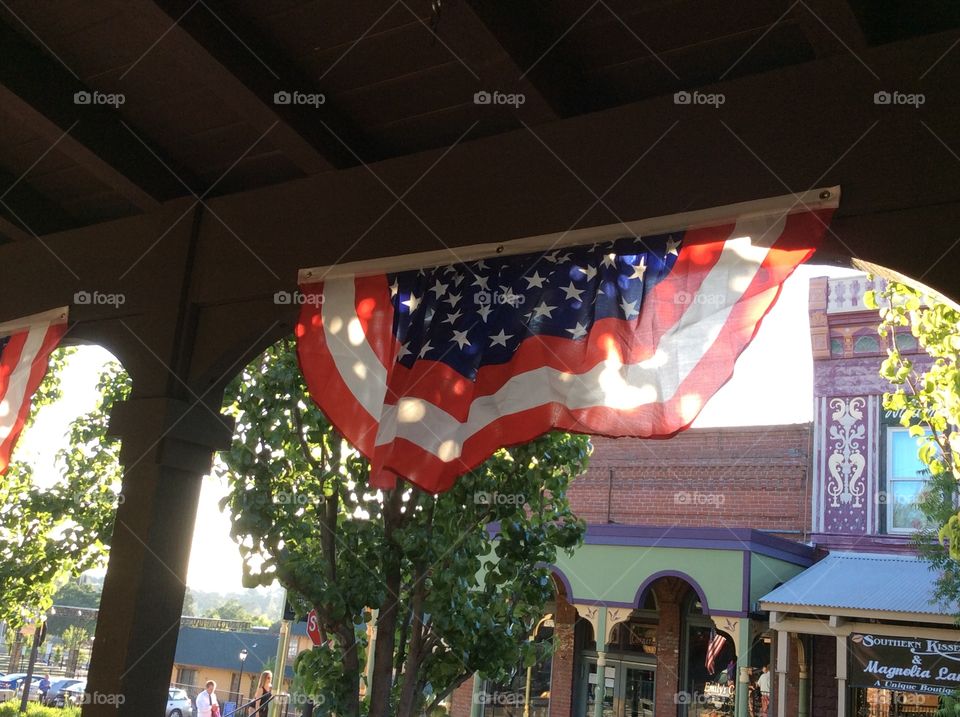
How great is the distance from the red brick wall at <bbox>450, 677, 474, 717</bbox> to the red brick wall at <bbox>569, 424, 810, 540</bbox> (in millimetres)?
3651

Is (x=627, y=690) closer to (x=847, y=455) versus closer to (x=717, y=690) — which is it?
(x=717, y=690)

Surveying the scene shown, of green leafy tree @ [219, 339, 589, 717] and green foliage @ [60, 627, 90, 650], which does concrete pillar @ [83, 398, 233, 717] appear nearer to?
green leafy tree @ [219, 339, 589, 717]

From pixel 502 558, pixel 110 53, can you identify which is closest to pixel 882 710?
pixel 502 558

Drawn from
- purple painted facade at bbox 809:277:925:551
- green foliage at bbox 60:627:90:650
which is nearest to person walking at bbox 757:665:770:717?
purple painted facade at bbox 809:277:925:551

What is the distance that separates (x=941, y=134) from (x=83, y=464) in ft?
31.8

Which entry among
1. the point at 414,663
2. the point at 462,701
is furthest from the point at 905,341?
the point at 414,663

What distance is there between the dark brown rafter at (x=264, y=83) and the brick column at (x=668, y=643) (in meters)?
11.6

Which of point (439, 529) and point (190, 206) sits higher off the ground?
point (190, 206)

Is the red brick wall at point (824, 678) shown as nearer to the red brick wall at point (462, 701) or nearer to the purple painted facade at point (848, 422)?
the purple painted facade at point (848, 422)

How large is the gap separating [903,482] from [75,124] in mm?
12997

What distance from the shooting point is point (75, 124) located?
12.6 ft

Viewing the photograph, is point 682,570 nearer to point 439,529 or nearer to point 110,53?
point 439,529

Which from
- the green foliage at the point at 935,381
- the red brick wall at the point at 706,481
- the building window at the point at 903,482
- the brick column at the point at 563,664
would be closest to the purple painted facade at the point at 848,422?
the building window at the point at 903,482

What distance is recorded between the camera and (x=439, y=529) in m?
5.87
